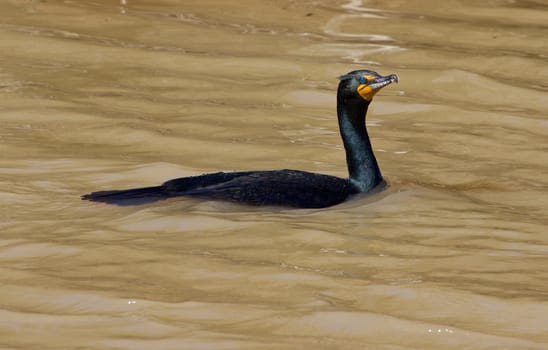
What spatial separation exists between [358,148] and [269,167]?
81 cm

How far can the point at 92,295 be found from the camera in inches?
194

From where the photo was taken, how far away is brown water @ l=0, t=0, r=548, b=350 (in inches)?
185

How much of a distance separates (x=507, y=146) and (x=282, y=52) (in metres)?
2.68

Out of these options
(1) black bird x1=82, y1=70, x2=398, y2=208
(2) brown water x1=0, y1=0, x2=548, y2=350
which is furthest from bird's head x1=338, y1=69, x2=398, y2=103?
(2) brown water x1=0, y1=0, x2=548, y2=350

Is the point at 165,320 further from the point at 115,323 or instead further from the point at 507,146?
the point at 507,146

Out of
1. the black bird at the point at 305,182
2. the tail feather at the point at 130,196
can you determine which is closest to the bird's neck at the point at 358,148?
the black bird at the point at 305,182

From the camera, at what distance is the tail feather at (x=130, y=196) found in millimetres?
6566

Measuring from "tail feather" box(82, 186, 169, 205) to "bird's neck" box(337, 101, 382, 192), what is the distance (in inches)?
41.9

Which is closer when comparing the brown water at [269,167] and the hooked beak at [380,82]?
the brown water at [269,167]

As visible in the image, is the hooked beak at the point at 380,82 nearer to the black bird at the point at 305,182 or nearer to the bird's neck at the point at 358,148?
the black bird at the point at 305,182

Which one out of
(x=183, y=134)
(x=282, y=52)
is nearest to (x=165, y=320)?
(x=183, y=134)

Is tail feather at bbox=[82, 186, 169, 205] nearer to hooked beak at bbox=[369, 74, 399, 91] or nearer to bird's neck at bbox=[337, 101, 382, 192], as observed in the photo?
bird's neck at bbox=[337, 101, 382, 192]

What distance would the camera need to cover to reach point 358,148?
23.4ft

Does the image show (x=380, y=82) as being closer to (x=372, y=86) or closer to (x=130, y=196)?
(x=372, y=86)
